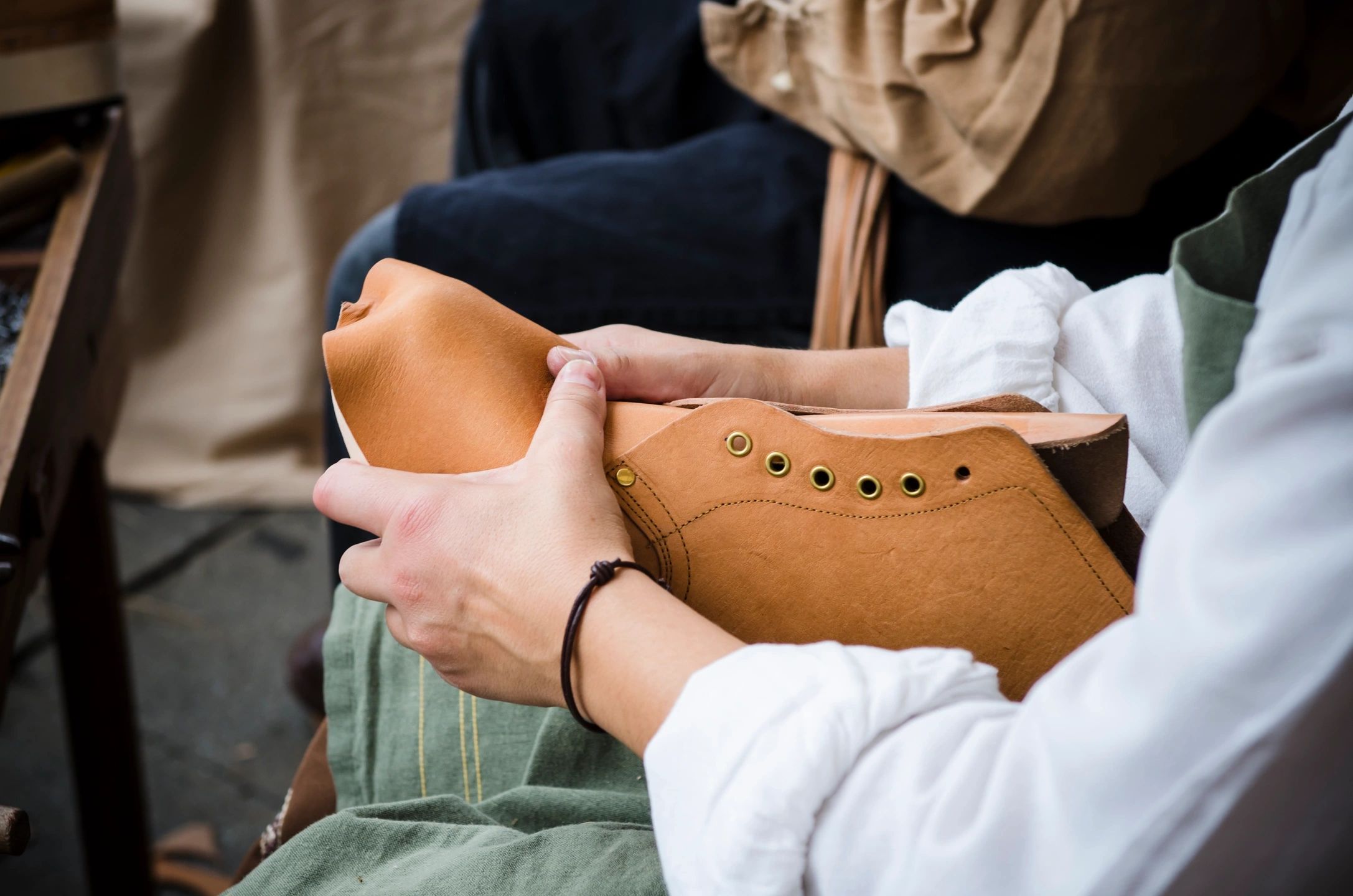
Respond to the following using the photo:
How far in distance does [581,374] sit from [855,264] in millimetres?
357

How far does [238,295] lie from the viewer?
1746 mm

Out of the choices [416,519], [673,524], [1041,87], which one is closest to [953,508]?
[673,524]

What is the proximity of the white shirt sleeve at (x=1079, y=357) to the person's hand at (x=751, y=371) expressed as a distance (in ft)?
0.17

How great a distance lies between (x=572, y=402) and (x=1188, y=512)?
0.33m

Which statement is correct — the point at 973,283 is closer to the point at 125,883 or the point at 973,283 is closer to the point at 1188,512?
the point at 1188,512

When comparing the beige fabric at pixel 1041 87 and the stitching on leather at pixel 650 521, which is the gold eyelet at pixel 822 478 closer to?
the stitching on leather at pixel 650 521

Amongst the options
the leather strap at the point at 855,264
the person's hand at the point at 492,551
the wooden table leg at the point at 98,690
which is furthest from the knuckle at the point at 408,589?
the wooden table leg at the point at 98,690

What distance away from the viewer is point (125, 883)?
1005 millimetres

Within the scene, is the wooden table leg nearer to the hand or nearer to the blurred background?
the blurred background

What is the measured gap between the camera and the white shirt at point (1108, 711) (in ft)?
0.99

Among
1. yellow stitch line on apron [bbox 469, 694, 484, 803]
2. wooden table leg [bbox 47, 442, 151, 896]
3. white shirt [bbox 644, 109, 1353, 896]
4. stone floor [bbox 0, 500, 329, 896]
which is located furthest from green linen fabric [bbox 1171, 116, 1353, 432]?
stone floor [bbox 0, 500, 329, 896]

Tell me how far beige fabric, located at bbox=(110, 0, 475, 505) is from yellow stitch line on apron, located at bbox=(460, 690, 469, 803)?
48.3 inches

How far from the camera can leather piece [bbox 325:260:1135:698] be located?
1.59 feet

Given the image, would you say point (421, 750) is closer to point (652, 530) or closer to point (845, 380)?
point (652, 530)
